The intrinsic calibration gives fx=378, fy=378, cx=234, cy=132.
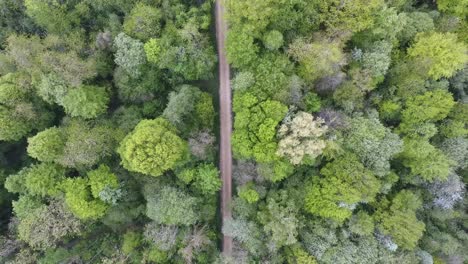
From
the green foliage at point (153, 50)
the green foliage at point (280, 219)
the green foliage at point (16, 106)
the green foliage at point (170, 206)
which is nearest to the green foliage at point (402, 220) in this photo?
the green foliage at point (280, 219)

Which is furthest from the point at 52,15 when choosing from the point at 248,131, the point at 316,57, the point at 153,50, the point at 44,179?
the point at 316,57

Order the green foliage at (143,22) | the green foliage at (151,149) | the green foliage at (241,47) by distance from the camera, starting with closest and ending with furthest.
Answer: the green foliage at (151,149), the green foliage at (241,47), the green foliage at (143,22)

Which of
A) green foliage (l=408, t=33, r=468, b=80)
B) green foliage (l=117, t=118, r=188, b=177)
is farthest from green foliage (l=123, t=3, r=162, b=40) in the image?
green foliage (l=408, t=33, r=468, b=80)

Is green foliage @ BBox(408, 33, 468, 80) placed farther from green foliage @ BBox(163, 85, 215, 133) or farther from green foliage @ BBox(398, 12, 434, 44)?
green foliage @ BBox(163, 85, 215, 133)

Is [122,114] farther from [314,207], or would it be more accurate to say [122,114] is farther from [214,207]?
[314,207]

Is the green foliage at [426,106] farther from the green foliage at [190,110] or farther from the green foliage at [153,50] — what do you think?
the green foliage at [153,50]

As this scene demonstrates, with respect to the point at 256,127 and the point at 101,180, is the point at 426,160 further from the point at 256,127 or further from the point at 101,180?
the point at 101,180
